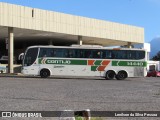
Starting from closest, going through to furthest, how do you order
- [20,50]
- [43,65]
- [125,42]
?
[43,65], [125,42], [20,50]

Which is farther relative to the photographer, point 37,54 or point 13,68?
point 13,68

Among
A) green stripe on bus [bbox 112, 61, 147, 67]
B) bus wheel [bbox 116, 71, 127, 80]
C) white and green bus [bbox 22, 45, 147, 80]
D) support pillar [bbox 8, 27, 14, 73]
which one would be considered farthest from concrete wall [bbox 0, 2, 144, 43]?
bus wheel [bbox 116, 71, 127, 80]

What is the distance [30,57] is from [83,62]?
4.61 meters

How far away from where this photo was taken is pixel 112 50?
34938 millimetres

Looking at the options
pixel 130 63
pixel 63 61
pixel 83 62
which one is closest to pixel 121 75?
pixel 130 63

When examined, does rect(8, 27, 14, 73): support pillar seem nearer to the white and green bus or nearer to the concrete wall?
the concrete wall

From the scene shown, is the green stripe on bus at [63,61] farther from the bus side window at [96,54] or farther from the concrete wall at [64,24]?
the concrete wall at [64,24]

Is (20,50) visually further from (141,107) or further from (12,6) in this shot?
(141,107)

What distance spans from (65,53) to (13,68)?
17.2 m

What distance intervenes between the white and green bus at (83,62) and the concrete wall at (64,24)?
13173 mm

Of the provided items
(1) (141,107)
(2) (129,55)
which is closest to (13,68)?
(2) (129,55)

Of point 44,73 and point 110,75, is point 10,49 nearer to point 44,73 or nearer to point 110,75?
point 44,73

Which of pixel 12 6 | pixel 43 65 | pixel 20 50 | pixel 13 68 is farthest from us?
pixel 20 50

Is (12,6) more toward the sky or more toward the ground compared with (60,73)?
more toward the sky
